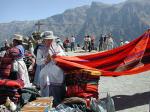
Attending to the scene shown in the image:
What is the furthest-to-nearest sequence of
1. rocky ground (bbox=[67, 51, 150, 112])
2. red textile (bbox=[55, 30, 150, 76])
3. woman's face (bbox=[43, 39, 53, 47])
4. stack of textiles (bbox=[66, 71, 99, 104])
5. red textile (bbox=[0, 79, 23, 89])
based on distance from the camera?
red textile (bbox=[55, 30, 150, 76]), rocky ground (bbox=[67, 51, 150, 112]), woman's face (bbox=[43, 39, 53, 47]), stack of textiles (bbox=[66, 71, 99, 104]), red textile (bbox=[0, 79, 23, 89])

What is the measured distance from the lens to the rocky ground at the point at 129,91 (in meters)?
10.7

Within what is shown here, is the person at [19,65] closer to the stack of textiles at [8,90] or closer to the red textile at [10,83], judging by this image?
the red textile at [10,83]

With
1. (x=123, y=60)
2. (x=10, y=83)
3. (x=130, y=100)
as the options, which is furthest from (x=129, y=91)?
(x=10, y=83)

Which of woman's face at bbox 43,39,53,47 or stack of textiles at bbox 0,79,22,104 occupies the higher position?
woman's face at bbox 43,39,53,47

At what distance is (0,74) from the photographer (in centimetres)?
970

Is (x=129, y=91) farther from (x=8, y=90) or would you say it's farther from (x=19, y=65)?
(x=8, y=90)

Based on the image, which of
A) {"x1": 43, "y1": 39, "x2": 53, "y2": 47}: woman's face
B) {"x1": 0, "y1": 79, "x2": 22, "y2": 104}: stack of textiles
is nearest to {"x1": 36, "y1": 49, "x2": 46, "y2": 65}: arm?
{"x1": 43, "y1": 39, "x2": 53, "y2": 47}: woman's face

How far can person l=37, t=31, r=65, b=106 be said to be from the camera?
10172 mm

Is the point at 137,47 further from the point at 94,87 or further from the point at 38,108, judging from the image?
the point at 38,108

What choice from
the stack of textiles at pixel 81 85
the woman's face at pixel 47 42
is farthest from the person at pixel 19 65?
the stack of textiles at pixel 81 85

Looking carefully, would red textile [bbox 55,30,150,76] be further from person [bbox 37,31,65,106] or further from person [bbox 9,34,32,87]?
person [bbox 9,34,32,87]

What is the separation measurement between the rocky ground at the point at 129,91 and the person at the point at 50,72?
1413mm

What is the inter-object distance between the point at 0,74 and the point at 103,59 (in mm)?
2901

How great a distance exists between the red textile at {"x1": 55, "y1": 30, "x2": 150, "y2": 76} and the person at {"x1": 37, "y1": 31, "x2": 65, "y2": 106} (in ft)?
2.37
